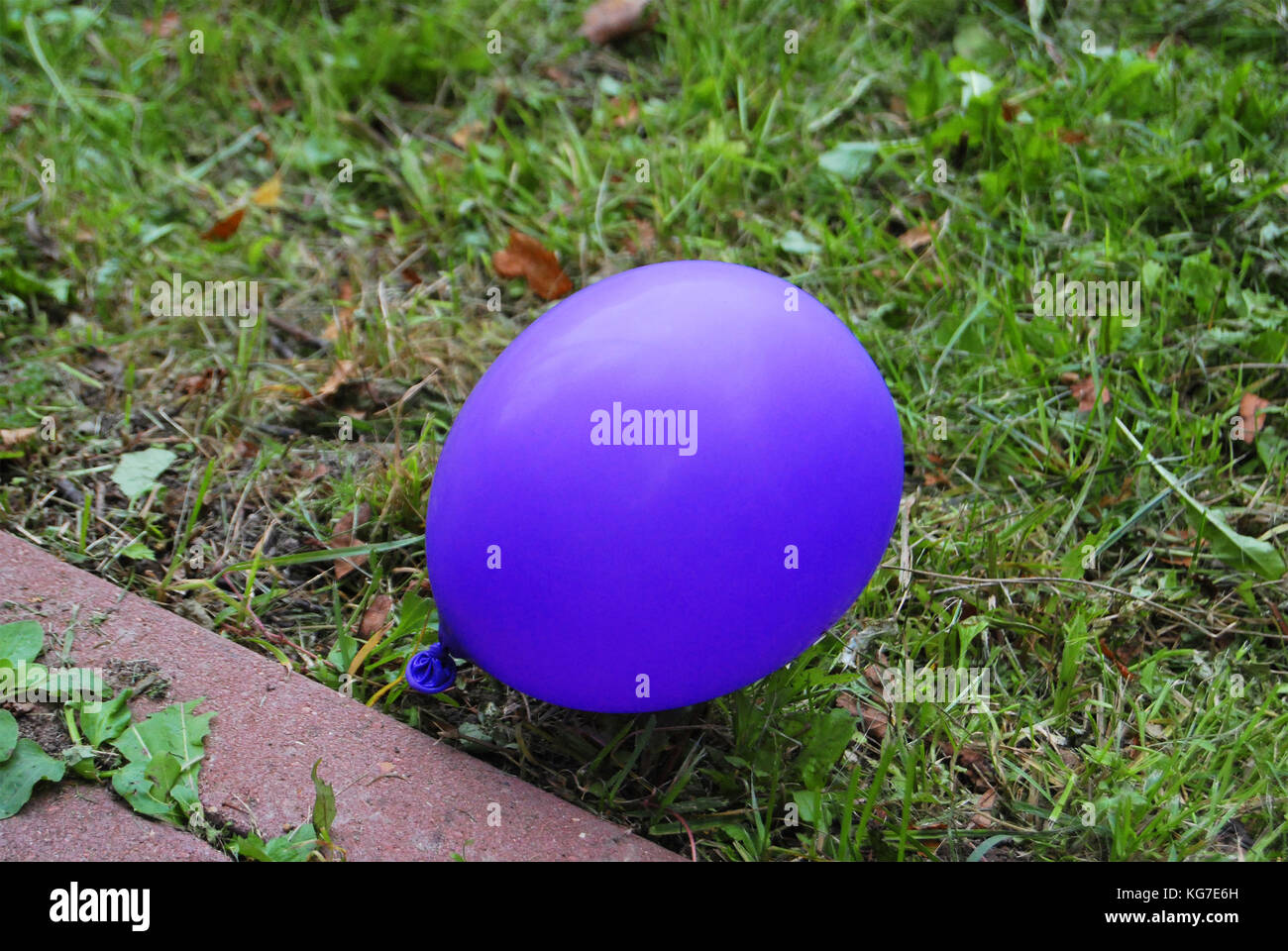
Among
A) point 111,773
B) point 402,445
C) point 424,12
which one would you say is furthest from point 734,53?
A: point 111,773

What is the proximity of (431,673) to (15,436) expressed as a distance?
1.33 m

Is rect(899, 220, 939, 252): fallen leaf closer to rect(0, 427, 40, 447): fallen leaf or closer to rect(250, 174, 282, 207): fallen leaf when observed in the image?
rect(250, 174, 282, 207): fallen leaf

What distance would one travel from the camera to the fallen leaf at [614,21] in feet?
13.1

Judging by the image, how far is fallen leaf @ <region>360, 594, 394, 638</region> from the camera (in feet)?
7.62

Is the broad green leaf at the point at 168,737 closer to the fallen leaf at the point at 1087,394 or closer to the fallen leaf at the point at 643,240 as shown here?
the fallen leaf at the point at 643,240

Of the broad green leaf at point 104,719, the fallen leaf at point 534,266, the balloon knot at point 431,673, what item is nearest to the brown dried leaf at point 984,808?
the balloon knot at point 431,673

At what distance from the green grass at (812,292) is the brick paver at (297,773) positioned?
10 cm

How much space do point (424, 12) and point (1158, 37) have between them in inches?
98.9

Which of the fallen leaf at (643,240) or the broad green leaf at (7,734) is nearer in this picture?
the broad green leaf at (7,734)

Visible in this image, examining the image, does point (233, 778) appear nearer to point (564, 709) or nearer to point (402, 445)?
point (564, 709)

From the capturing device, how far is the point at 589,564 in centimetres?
171

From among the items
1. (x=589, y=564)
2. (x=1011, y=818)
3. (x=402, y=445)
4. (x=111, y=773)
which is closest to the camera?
(x=589, y=564)

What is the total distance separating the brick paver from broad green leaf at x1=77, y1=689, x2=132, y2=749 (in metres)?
0.03
